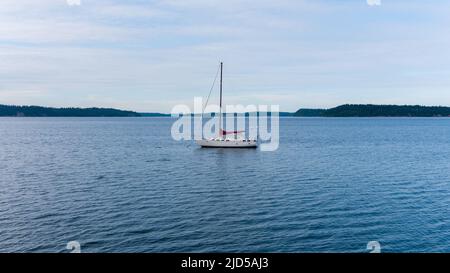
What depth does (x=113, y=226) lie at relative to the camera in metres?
30.5

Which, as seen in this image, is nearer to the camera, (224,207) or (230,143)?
(224,207)

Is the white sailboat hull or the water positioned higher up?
the white sailboat hull

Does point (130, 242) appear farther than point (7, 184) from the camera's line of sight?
No

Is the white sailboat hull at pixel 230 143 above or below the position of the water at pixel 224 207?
above

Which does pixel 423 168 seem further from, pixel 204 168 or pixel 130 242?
pixel 130 242

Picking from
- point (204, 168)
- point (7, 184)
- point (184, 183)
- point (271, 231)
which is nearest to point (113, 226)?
point (271, 231)

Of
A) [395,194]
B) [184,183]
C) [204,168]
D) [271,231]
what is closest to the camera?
[271,231]

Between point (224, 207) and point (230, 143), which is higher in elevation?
point (230, 143)

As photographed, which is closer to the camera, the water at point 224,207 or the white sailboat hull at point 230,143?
the water at point 224,207

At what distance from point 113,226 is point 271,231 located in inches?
448

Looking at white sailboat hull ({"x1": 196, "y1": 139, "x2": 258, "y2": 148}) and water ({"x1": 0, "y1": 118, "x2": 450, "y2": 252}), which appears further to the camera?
white sailboat hull ({"x1": 196, "y1": 139, "x2": 258, "y2": 148})

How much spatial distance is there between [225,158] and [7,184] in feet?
120
